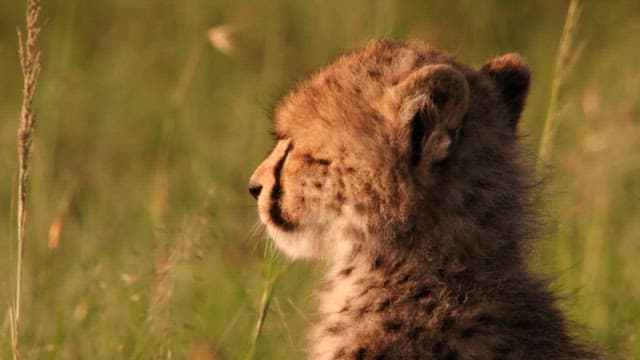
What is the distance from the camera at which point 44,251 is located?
5.96 metres

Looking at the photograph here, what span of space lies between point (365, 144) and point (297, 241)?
0.38m

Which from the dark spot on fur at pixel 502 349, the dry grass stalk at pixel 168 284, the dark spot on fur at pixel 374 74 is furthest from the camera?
the dry grass stalk at pixel 168 284

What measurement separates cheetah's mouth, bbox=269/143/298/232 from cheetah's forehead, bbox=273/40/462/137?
0.31 ft

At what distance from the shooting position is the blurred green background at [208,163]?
521 cm

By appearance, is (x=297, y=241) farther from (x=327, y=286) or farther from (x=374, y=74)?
(x=374, y=74)

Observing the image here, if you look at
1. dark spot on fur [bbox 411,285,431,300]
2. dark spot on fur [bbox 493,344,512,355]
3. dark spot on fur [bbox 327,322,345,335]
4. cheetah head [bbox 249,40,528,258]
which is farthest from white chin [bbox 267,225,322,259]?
dark spot on fur [bbox 493,344,512,355]

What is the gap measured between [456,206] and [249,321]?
1590 millimetres

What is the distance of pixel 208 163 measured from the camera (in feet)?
23.4

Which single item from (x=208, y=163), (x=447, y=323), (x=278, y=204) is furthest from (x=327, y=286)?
(x=208, y=163)

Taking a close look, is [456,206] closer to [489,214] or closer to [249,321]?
[489,214]

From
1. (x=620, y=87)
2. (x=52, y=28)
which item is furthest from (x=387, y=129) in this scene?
(x=52, y=28)

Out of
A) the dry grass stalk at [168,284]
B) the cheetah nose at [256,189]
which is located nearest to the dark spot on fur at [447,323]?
the cheetah nose at [256,189]

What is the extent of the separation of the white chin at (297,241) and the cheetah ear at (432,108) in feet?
1.27

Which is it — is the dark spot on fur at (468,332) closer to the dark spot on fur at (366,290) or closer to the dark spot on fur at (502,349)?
the dark spot on fur at (502,349)
